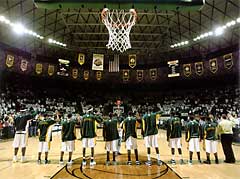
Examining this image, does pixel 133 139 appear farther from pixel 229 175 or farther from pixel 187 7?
pixel 187 7

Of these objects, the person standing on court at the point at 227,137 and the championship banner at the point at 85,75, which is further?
the championship banner at the point at 85,75

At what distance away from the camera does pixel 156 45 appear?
30.1m

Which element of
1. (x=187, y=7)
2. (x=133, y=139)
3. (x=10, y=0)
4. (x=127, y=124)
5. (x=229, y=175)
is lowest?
(x=229, y=175)

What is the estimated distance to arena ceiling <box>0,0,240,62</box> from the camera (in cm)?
2039

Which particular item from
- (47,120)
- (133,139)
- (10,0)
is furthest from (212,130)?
(10,0)

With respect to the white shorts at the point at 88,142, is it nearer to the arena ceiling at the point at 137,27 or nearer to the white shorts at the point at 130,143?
the white shorts at the point at 130,143

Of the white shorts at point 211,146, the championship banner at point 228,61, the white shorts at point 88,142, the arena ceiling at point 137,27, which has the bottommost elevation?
the white shorts at point 211,146

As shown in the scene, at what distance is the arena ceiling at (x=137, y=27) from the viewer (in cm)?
2039

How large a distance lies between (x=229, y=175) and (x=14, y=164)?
707 centimetres

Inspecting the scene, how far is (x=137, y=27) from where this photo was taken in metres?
24.8

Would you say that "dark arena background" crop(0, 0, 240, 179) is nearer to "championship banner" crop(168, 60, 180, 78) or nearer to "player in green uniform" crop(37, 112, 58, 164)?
"championship banner" crop(168, 60, 180, 78)

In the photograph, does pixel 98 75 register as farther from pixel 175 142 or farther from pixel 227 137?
pixel 227 137

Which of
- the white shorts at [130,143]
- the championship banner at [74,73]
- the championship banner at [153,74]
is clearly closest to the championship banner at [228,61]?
the championship banner at [153,74]

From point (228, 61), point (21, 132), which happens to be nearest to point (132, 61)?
point (228, 61)
